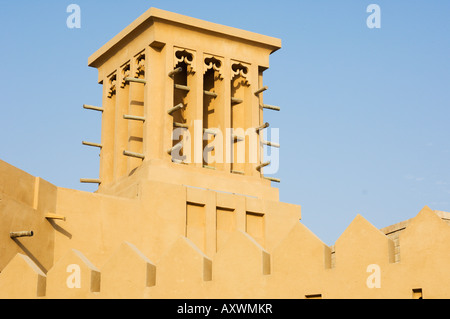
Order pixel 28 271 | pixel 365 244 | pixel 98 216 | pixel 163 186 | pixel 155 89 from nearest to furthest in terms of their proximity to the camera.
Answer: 1. pixel 365 244
2. pixel 28 271
3. pixel 98 216
4. pixel 163 186
5. pixel 155 89

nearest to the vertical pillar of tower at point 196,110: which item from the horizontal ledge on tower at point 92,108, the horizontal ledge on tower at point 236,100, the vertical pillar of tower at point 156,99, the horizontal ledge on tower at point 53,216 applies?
the vertical pillar of tower at point 156,99

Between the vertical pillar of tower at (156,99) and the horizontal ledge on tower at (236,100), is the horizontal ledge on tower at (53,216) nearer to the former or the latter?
the vertical pillar of tower at (156,99)

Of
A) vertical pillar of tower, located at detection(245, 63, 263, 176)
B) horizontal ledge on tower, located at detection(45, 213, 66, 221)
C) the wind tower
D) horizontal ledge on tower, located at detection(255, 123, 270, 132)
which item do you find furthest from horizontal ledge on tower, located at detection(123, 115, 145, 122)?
horizontal ledge on tower, located at detection(45, 213, 66, 221)

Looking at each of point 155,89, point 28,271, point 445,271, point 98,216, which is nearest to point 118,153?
point 155,89

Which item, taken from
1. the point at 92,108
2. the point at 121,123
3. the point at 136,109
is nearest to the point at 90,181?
the point at 121,123

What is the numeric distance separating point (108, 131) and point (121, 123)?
752mm

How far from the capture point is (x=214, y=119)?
18250mm

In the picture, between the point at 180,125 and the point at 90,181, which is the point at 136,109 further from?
the point at 90,181

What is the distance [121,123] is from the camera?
1817 centimetres

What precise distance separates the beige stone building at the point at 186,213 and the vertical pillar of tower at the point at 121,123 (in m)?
0.02

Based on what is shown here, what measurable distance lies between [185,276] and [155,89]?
727cm

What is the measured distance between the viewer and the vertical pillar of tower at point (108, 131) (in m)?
18.5
